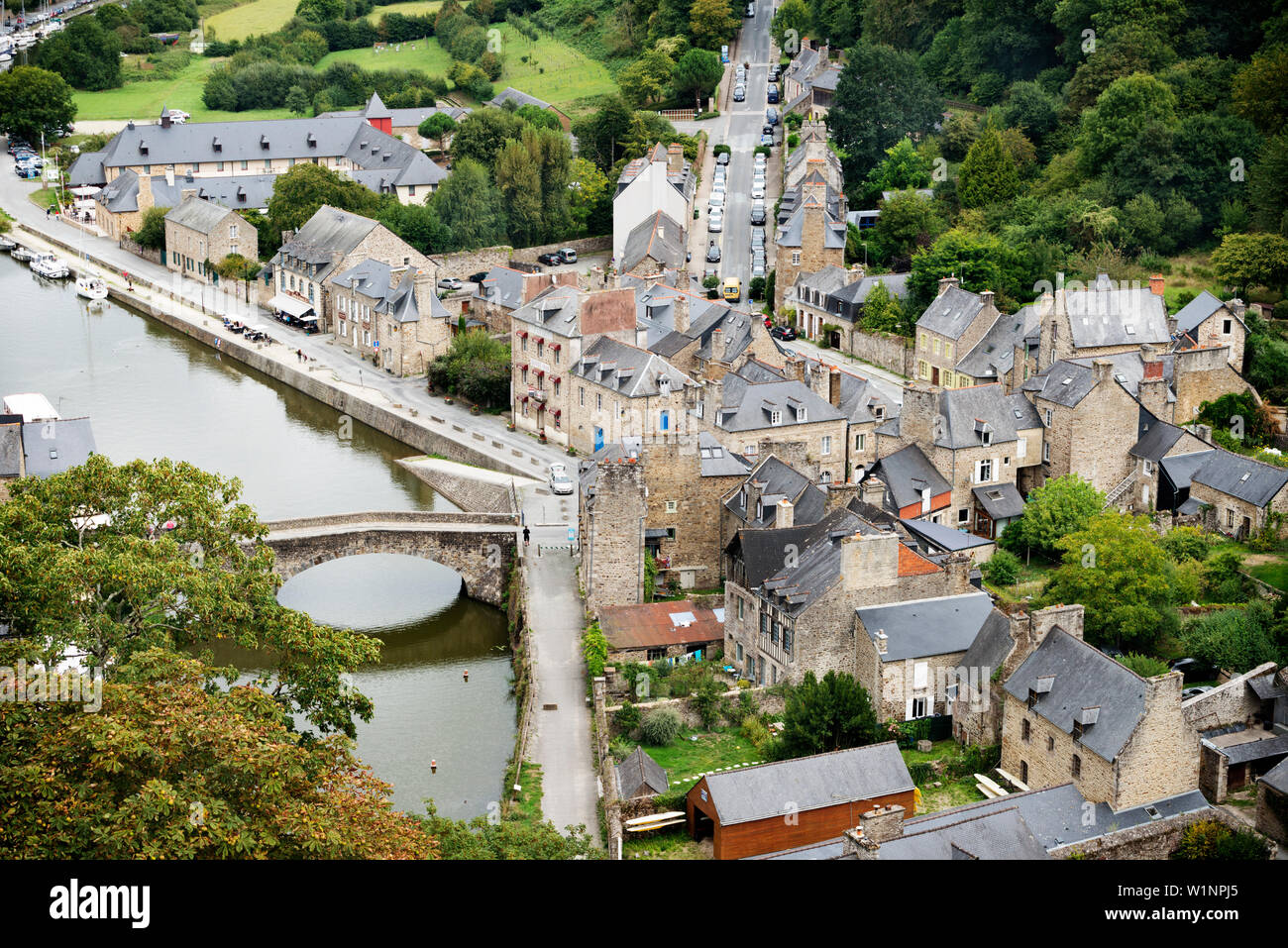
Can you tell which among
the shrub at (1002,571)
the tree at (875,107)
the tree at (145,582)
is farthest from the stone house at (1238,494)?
the tree at (875,107)

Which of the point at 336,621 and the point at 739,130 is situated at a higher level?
the point at 739,130

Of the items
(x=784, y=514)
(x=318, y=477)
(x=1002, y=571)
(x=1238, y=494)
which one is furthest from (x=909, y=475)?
(x=318, y=477)

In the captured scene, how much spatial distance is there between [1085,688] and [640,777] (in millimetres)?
8045

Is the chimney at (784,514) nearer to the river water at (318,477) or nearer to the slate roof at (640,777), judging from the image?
the river water at (318,477)

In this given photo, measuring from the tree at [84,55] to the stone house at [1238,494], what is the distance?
84115mm

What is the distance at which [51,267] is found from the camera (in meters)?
73.8

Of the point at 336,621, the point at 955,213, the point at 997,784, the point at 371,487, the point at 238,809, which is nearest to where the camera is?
the point at 238,809

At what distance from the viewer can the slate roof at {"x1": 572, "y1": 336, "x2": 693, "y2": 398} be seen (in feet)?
152

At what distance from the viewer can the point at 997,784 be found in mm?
28906

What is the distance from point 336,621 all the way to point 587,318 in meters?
15.0

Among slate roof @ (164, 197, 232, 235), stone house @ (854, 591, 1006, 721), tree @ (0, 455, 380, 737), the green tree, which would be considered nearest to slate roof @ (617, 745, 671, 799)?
tree @ (0, 455, 380, 737)

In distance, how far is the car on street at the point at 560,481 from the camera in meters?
44.8
